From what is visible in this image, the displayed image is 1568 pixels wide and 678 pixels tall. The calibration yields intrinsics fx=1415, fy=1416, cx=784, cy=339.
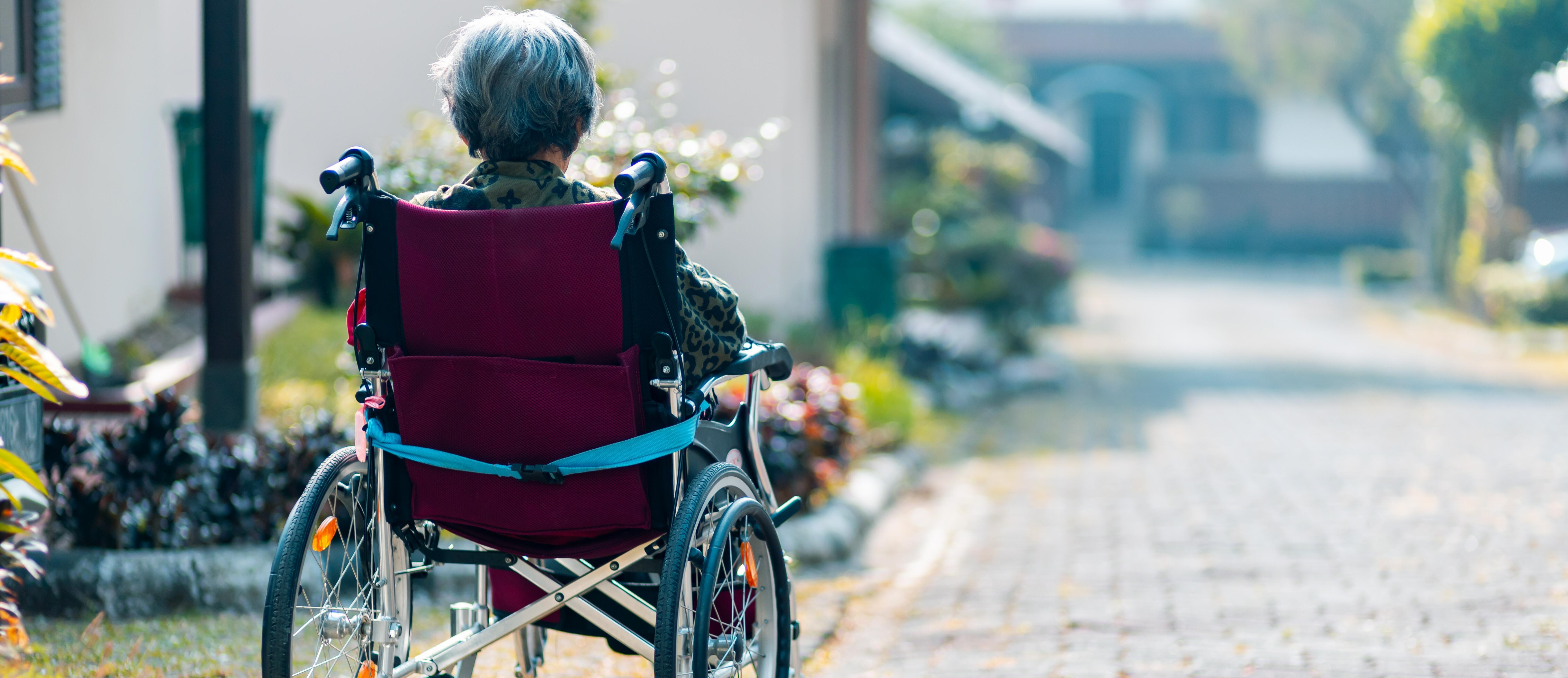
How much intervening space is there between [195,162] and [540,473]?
5.94 metres

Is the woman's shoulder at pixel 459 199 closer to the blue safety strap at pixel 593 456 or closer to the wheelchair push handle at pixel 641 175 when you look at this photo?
the wheelchair push handle at pixel 641 175

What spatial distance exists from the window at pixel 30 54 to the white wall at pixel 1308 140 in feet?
93.8

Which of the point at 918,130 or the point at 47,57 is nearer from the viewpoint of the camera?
the point at 47,57

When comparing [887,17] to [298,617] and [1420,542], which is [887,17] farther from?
[298,617]

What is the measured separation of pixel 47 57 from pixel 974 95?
38.6 feet

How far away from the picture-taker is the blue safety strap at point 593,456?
8.45 feet

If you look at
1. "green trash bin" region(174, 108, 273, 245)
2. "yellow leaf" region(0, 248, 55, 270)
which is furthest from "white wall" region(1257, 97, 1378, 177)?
"yellow leaf" region(0, 248, 55, 270)

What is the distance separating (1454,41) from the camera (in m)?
15.1

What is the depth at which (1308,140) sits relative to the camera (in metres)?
31.6

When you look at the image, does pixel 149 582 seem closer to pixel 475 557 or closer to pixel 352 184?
pixel 475 557

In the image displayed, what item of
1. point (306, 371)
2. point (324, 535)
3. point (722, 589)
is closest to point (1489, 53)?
point (306, 371)

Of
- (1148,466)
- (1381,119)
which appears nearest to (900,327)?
(1148,466)

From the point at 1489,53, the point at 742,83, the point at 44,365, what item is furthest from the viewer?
the point at 1489,53

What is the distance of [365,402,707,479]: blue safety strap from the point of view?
2.58m
